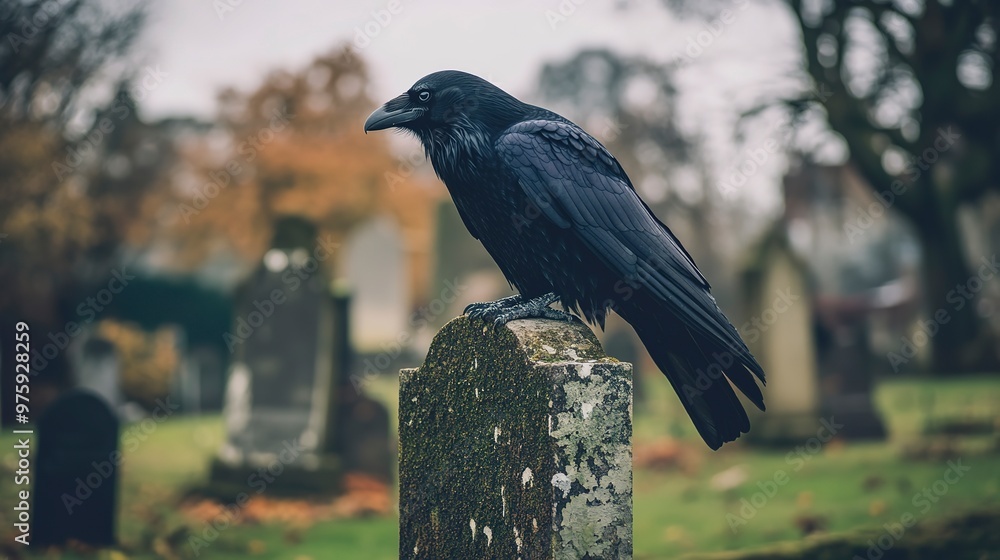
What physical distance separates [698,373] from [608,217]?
72 centimetres

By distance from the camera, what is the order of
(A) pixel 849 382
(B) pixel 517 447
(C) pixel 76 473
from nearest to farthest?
1. (B) pixel 517 447
2. (C) pixel 76 473
3. (A) pixel 849 382

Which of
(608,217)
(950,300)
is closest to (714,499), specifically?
(608,217)

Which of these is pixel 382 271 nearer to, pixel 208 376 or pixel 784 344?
pixel 208 376

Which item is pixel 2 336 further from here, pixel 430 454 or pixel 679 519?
pixel 430 454

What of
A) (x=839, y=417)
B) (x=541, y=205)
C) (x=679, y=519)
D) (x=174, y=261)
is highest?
(x=174, y=261)

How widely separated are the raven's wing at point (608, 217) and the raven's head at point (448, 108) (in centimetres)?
13

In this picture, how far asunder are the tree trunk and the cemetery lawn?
3.44 meters

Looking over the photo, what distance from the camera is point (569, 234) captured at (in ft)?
11.8

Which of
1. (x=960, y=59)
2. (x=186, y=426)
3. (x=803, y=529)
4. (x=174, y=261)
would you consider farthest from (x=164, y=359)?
(x=174, y=261)

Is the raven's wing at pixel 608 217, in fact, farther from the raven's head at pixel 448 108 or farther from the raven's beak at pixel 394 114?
the raven's beak at pixel 394 114

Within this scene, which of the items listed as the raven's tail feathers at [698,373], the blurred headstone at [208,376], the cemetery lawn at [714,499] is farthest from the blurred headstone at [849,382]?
the blurred headstone at [208,376]

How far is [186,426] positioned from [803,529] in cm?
1264

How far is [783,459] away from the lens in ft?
34.8

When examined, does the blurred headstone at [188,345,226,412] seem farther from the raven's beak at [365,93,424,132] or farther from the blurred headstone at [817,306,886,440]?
the raven's beak at [365,93,424,132]
